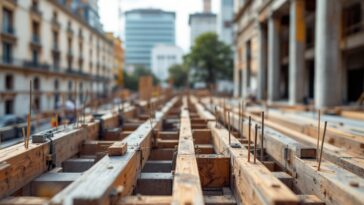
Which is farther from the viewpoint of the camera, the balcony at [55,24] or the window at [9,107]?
the balcony at [55,24]

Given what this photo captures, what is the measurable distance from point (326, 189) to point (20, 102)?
35.6 meters

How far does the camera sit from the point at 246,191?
2.71m

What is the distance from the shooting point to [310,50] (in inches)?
973

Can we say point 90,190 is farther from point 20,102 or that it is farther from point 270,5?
point 20,102

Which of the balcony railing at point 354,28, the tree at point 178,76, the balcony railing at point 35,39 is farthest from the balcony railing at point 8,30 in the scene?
the tree at point 178,76

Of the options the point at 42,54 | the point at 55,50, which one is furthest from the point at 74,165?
the point at 55,50

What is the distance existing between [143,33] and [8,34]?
129725 mm

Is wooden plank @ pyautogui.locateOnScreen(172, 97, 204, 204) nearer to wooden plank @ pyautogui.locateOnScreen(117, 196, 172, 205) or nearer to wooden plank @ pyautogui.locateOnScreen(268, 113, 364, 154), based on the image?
wooden plank @ pyautogui.locateOnScreen(117, 196, 172, 205)

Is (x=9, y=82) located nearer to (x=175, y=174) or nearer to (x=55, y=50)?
(x=55, y=50)

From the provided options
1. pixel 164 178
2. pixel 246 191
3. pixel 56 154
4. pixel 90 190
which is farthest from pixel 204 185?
pixel 56 154

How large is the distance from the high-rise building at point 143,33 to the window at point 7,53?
12459 cm

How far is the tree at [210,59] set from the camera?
54031 millimetres

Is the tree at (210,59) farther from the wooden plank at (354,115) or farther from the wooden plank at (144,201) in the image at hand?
the wooden plank at (144,201)

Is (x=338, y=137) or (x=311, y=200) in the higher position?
(x=338, y=137)
